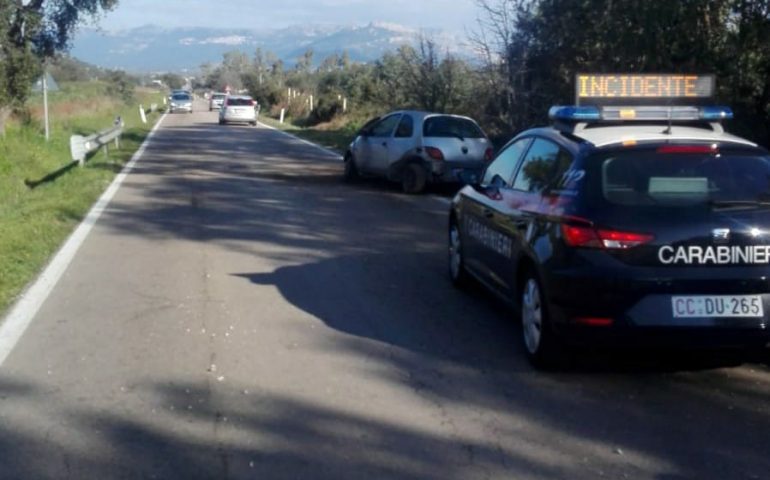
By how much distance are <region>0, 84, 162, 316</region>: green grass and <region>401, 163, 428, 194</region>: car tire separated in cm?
487

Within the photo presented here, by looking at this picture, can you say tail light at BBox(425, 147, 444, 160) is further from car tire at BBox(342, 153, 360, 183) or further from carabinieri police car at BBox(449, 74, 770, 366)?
carabinieri police car at BBox(449, 74, 770, 366)

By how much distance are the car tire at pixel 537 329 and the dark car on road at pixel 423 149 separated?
1033cm

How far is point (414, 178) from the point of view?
19.5 m

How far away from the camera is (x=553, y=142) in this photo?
27.7 ft

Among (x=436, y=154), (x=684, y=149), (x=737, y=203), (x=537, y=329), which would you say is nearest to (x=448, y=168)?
(x=436, y=154)

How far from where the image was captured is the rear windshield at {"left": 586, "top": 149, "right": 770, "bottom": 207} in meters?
7.43

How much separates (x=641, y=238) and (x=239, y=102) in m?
43.3

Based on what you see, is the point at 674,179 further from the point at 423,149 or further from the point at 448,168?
the point at 423,149

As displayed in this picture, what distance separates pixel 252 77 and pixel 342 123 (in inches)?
2054

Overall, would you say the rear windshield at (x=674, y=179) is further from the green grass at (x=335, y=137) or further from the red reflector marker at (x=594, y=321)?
the green grass at (x=335, y=137)

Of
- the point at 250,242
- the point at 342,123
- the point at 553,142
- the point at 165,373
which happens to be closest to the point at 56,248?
the point at 250,242

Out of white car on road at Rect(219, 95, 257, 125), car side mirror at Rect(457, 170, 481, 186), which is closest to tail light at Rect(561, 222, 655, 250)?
car side mirror at Rect(457, 170, 481, 186)

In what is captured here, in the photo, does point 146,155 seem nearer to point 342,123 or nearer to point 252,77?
point 342,123

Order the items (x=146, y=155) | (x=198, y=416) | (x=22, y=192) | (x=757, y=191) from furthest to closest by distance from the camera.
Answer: (x=146, y=155) → (x=22, y=192) → (x=757, y=191) → (x=198, y=416)
